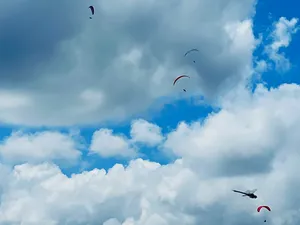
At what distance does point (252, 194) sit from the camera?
399 feet
